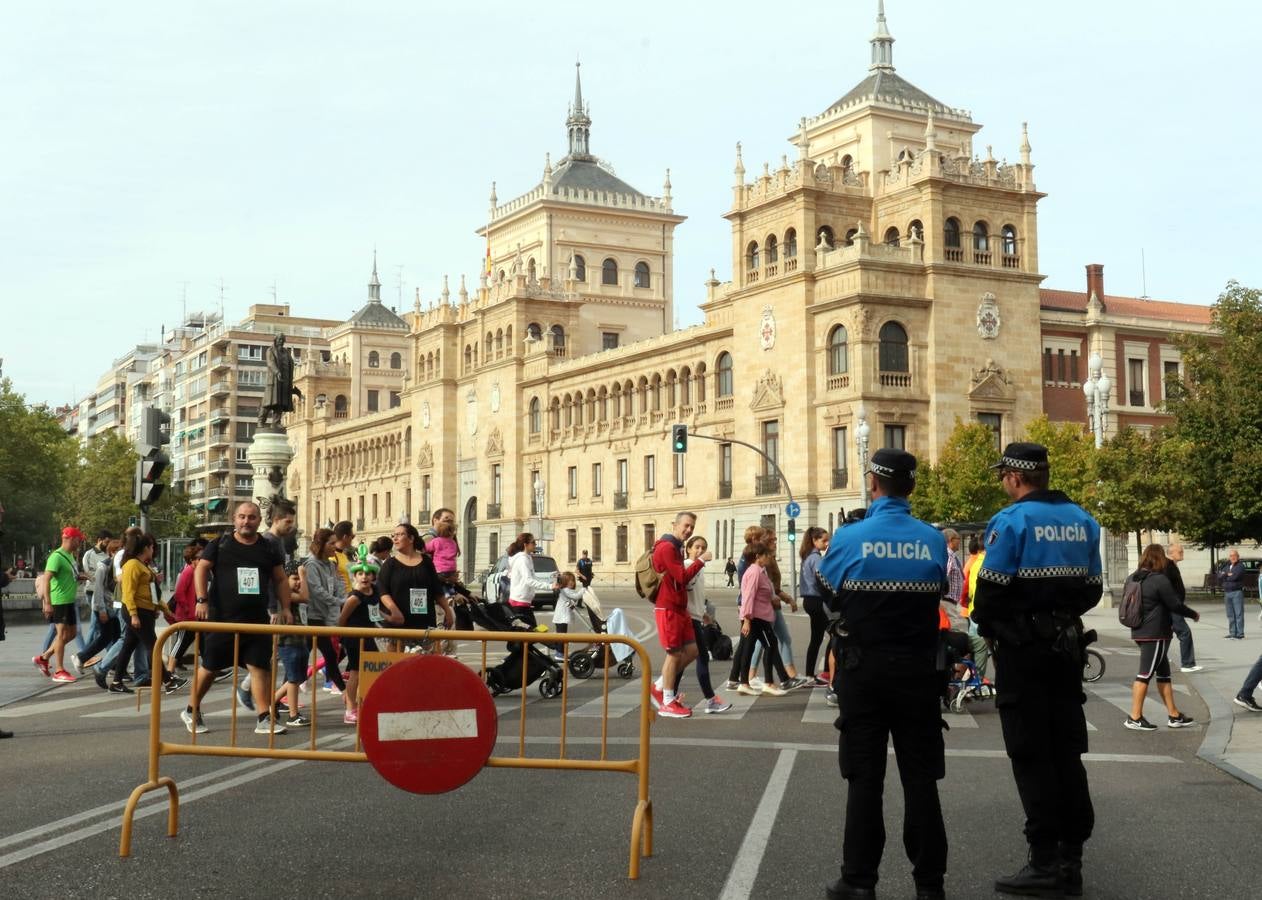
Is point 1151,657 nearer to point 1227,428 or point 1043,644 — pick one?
point 1043,644

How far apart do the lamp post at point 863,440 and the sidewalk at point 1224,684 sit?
13739mm

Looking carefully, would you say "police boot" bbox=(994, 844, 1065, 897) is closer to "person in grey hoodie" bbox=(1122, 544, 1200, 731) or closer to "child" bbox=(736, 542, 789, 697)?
"person in grey hoodie" bbox=(1122, 544, 1200, 731)

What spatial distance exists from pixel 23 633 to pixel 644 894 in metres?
27.0

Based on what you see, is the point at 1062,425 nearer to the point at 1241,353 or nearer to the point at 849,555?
the point at 1241,353

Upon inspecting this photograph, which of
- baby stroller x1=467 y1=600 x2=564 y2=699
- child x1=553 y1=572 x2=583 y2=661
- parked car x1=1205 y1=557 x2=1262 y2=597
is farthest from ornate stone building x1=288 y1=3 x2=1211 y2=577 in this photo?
baby stroller x1=467 y1=600 x2=564 y2=699

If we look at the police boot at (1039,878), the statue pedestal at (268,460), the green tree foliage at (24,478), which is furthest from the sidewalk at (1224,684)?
the green tree foliage at (24,478)

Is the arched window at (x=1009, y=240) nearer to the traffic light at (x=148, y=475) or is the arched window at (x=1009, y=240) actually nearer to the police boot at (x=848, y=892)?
A: the traffic light at (x=148, y=475)

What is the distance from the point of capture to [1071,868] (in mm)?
6512

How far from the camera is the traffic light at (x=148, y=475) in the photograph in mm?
19312

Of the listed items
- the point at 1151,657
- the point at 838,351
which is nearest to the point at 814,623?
the point at 1151,657

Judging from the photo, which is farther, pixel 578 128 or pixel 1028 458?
pixel 578 128

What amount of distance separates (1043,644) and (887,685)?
0.87 m

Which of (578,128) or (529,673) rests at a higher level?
(578,128)

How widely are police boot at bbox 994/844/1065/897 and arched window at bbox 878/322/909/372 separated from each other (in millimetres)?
47226
